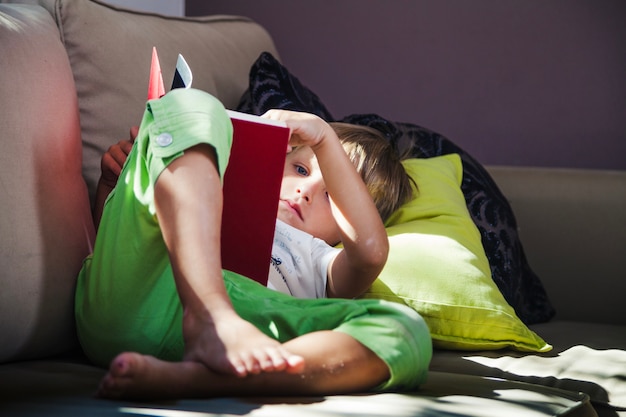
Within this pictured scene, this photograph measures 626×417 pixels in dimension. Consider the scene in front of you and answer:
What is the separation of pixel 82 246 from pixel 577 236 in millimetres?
1144

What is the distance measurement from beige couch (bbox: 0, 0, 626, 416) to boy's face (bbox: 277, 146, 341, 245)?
289 mm

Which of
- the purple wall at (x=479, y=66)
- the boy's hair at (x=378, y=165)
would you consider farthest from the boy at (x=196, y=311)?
the purple wall at (x=479, y=66)

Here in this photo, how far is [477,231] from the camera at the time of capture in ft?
5.69

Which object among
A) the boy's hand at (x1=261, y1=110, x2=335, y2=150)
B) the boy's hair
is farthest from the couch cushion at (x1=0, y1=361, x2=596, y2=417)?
the boy's hair

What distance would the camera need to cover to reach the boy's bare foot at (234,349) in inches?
36.4

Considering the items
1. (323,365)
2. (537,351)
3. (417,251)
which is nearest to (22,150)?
(323,365)

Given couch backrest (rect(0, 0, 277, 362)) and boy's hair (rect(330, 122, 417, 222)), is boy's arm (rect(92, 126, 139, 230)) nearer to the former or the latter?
couch backrest (rect(0, 0, 277, 362))

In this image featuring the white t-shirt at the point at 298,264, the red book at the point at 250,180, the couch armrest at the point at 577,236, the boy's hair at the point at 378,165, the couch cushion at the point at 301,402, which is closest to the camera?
the couch cushion at the point at 301,402

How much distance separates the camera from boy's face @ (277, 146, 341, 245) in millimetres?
1487

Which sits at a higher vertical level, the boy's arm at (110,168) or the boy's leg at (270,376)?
the boy's arm at (110,168)

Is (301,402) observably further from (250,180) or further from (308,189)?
(308,189)

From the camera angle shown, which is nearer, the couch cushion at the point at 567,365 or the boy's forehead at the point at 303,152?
the couch cushion at the point at 567,365

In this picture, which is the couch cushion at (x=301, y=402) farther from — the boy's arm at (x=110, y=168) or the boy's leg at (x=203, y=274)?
the boy's arm at (x=110, y=168)

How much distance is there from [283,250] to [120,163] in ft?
0.93
